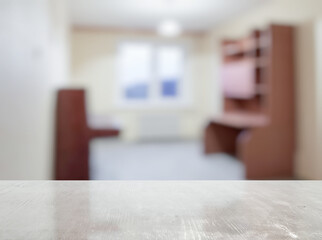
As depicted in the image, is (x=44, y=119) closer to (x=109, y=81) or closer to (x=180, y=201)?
(x=180, y=201)

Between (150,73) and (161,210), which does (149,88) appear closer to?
(150,73)

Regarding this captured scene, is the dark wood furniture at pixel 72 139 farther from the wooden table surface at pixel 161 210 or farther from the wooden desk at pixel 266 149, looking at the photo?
the wooden table surface at pixel 161 210

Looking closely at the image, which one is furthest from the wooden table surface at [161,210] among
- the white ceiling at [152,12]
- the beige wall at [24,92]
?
the white ceiling at [152,12]

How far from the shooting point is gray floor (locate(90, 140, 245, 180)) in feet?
12.5

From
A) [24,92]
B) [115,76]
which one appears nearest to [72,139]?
[24,92]

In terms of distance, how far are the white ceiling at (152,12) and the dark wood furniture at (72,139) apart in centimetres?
253

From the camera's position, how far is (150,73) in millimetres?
7070

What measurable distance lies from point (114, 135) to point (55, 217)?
9.14 feet

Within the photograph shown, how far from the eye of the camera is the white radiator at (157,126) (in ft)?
22.5

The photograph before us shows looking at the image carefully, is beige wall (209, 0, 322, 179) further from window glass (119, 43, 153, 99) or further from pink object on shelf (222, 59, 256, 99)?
window glass (119, 43, 153, 99)

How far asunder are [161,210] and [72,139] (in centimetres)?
229

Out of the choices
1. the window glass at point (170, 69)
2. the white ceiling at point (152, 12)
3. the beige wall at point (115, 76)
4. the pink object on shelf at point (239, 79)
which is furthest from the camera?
the window glass at point (170, 69)

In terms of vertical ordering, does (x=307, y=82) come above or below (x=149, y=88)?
below

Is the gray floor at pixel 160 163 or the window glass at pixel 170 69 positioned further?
the window glass at pixel 170 69
